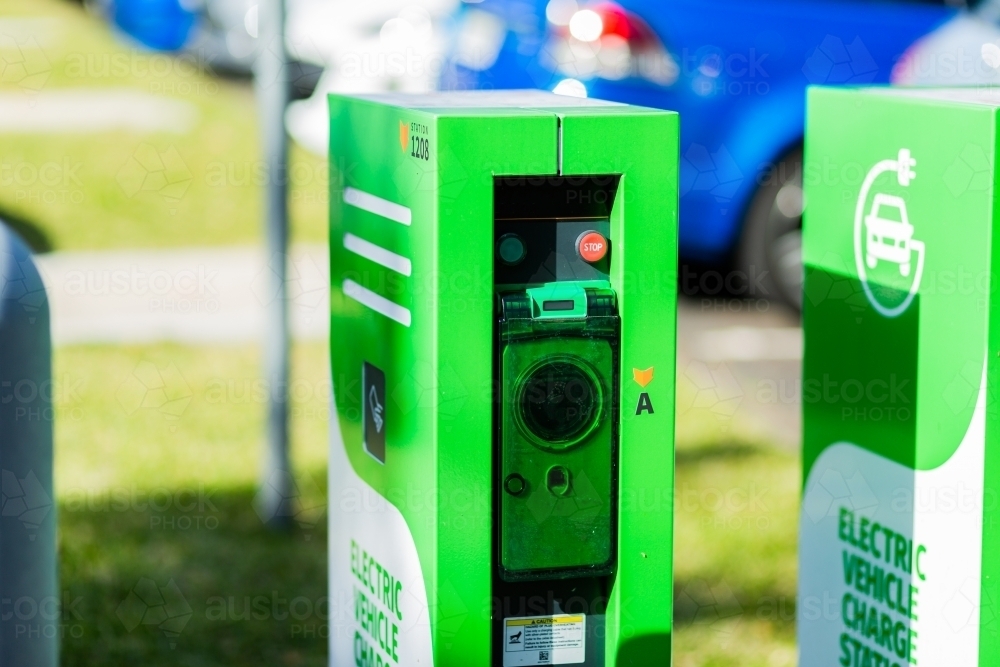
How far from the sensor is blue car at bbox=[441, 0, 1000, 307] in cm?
690

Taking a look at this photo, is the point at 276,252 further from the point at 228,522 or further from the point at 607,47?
the point at 607,47

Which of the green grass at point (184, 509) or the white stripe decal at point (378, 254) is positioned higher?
the white stripe decal at point (378, 254)

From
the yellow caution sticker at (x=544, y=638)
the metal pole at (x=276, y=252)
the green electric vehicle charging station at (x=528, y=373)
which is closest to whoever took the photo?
the green electric vehicle charging station at (x=528, y=373)

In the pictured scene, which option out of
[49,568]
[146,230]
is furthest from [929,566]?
[146,230]

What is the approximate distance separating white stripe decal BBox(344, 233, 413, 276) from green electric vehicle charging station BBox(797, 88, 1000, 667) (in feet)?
3.75

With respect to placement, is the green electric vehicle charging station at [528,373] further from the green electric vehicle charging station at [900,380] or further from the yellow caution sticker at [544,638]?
the green electric vehicle charging station at [900,380]

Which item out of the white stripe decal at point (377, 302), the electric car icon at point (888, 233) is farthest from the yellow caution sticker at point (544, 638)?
the electric car icon at point (888, 233)

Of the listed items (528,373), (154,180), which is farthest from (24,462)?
(154,180)

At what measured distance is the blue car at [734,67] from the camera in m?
6.90

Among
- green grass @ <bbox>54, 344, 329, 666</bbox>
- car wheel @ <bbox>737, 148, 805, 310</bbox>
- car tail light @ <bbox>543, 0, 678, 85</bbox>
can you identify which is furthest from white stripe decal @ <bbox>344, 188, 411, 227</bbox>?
car wheel @ <bbox>737, 148, 805, 310</bbox>

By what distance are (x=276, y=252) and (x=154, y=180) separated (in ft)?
19.2

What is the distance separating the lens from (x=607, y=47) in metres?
6.94

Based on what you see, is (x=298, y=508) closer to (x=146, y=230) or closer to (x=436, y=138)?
(x=436, y=138)

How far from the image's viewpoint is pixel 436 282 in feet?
8.54
